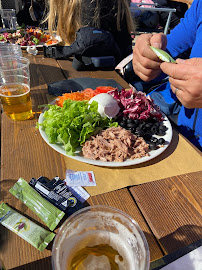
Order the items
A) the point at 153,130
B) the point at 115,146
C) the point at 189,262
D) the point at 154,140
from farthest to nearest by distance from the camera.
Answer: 1. the point at 153,130
2. the point at 154,140
3. the point at 115,146
4. the point at 189,262

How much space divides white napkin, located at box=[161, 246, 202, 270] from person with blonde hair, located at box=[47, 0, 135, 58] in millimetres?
2581

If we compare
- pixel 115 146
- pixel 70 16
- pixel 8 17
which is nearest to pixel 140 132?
pixel 115 146

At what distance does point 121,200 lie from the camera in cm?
91

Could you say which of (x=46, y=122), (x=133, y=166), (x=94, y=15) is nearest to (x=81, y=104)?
(x=46, y=122)

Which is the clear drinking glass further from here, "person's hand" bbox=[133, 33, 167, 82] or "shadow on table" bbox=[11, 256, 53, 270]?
"shadow on table" bbox=[11, 256, 53, 270]

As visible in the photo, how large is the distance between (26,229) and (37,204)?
0.36 ft

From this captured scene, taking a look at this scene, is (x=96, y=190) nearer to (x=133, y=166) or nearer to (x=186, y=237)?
(x=133, y=166)

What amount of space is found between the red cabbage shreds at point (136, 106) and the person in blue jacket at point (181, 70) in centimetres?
18

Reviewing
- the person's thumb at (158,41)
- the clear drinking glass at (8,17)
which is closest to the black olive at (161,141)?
the person's thumb at (158,41)

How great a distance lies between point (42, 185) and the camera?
0.92 metres

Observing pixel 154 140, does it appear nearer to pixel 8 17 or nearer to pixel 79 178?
pixel 79 178

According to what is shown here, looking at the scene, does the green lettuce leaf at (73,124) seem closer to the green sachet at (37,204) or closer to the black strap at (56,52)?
the green sachet at (37,204)

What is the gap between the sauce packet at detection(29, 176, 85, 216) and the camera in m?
0.85

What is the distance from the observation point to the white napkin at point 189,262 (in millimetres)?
649
